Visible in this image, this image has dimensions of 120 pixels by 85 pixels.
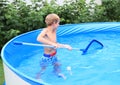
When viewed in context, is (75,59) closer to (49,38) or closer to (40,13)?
(49,38)

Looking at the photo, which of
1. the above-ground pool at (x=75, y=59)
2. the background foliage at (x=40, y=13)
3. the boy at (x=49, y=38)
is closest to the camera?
the boy at (x=49, y=38)

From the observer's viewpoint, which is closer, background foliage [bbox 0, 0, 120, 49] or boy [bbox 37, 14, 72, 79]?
boy [bbox 37, 14, 72, 79]

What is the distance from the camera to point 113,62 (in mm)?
5879

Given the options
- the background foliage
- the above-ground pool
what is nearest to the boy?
the above-ground pool

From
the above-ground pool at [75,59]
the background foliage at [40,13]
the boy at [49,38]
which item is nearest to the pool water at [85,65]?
the above-ground pool at [75,59]

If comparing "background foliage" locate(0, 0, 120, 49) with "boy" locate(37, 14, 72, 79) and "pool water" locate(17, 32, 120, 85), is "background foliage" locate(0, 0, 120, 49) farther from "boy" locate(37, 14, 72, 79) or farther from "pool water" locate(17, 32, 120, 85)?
"boy" locate(37, 14, 72, 79)

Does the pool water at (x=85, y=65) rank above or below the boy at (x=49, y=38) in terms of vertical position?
below

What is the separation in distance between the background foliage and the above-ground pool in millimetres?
429

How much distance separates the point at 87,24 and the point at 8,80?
344 centimetres

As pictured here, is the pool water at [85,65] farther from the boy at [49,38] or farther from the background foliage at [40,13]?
the background foliage at [40,13]

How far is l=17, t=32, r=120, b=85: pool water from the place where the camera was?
5161mm

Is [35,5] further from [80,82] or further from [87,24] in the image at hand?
[80,82]

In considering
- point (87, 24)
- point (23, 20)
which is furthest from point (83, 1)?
point (23, 20)

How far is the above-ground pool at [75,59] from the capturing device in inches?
201
